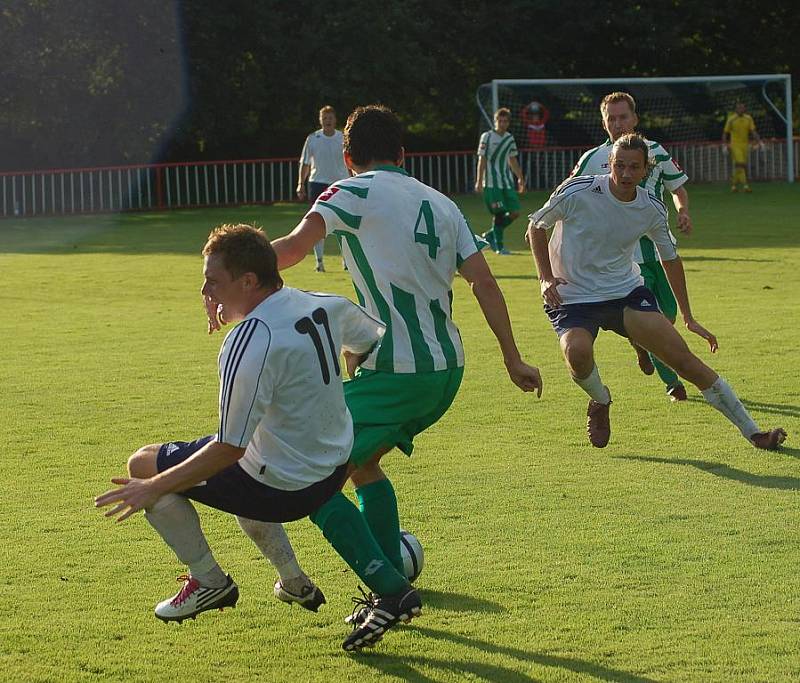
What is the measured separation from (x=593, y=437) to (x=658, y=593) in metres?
2.59

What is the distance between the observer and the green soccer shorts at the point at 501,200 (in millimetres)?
19469

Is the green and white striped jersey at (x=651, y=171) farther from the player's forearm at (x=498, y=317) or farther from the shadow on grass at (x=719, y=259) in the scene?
the shadow on grass at (x=719, y=259)

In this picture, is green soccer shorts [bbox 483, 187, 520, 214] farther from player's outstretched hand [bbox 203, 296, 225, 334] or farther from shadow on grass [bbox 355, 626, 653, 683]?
shadow on grass [bbox 355, 626, 653, 683]

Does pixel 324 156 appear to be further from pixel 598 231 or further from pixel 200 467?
pixel 200 467

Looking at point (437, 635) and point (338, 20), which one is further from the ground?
point (338, 20)

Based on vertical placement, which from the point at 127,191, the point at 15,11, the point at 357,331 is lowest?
the point at 127,191

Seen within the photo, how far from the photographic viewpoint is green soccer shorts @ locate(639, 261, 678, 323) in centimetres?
947

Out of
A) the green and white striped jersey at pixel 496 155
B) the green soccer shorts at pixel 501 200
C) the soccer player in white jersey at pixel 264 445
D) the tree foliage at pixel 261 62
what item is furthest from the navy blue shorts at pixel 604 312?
the tree foliage at pixel 261 62

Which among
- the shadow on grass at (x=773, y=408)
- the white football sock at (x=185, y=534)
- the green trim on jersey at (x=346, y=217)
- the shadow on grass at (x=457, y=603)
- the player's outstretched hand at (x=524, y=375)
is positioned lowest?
the shadow on grass at (x=773, y=408)

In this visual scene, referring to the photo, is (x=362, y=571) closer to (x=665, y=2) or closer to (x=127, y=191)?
(x=127, y=191)

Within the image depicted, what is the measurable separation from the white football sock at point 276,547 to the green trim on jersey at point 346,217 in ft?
3.91

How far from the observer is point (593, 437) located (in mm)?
7645

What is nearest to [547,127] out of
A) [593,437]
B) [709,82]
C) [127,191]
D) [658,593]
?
[709,82]

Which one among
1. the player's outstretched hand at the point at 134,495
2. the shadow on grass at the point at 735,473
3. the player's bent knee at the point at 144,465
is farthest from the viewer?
the shadow on grass at the point at 735,473
